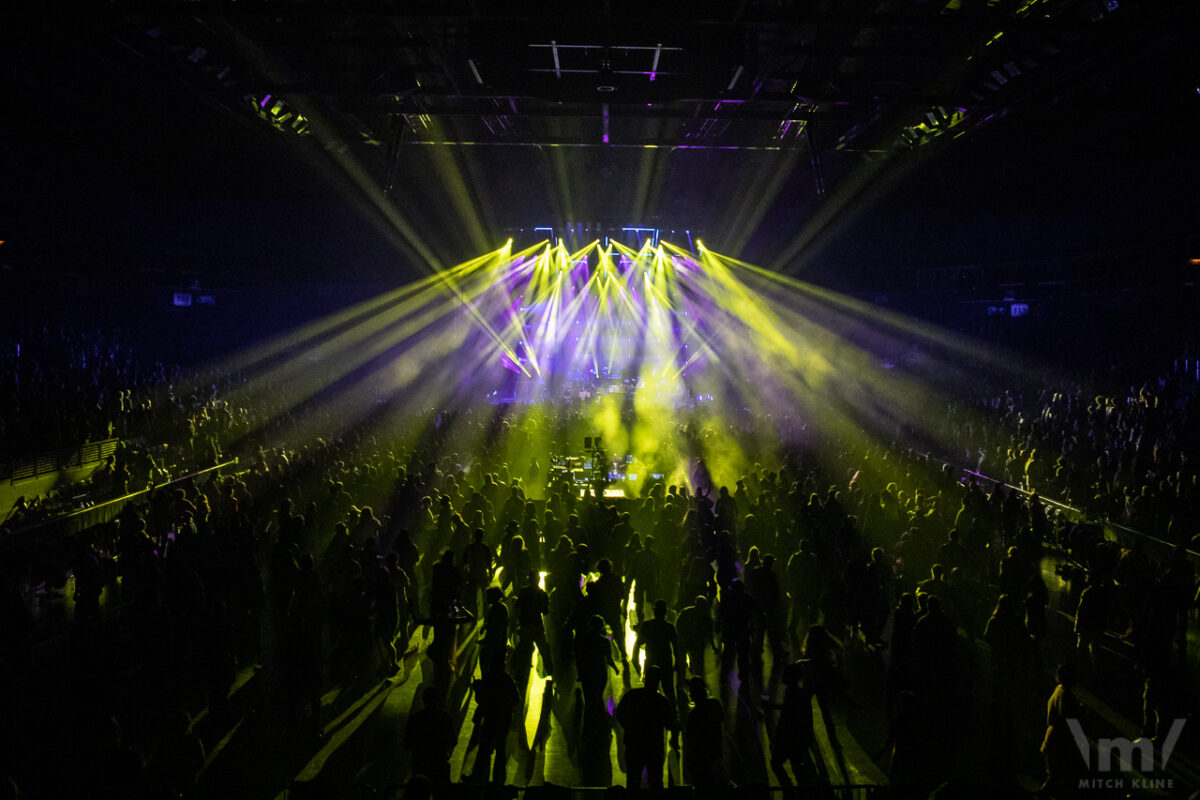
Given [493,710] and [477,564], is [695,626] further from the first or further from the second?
[477,564]

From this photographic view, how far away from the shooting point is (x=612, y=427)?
2339 centimetres

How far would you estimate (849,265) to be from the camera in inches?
1035

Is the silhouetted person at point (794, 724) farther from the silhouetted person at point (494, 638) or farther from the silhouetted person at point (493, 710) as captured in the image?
the silhouetted person at point (494, 638)

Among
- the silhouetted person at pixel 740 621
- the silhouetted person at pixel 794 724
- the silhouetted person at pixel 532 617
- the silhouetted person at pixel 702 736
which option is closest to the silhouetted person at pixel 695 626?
→ the silhouetted person at pixel 740 621

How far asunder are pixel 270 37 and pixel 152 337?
22.3 metres

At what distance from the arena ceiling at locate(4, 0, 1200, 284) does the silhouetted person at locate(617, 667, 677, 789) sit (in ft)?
21.4

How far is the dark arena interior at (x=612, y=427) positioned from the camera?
5297mm

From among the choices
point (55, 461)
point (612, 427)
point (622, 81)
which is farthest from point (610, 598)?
point (612, 427)

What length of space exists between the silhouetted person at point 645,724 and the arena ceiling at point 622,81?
6.51 m

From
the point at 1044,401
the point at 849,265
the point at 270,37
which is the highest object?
the point at 270,37

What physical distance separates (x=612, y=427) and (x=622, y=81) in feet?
52.0

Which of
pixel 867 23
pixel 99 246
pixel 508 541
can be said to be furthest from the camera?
pixel 99 246

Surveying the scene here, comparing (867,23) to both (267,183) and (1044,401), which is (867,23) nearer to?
(267,183)

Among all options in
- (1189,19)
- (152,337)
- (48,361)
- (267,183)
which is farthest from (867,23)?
(152,337)
